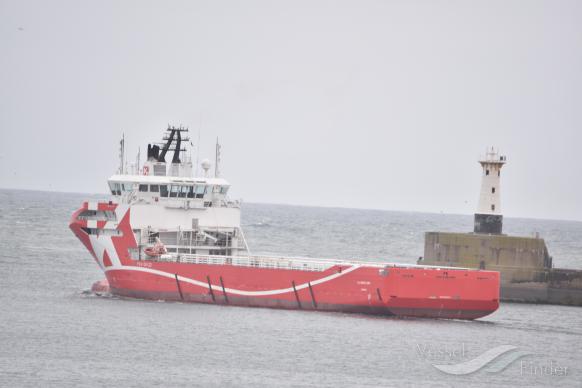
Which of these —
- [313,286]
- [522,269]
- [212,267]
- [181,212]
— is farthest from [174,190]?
[522,269]

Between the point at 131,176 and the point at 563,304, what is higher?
the point at 131,176

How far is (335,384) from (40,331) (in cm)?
1065

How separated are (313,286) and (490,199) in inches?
586

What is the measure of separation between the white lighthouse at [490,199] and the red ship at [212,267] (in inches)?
466

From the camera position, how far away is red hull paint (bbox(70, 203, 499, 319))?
130 ft

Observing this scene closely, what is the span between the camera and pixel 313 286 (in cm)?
4100

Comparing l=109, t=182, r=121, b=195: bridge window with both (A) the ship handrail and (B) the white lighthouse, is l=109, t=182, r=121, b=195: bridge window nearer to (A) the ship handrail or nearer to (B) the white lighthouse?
(A) the ship handrail

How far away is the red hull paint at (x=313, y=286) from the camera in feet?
130

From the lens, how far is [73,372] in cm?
2977

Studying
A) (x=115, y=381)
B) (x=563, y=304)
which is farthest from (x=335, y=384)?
Result: (x=563, y=304)

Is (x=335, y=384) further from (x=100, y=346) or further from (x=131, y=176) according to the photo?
(x=131, y=176)
